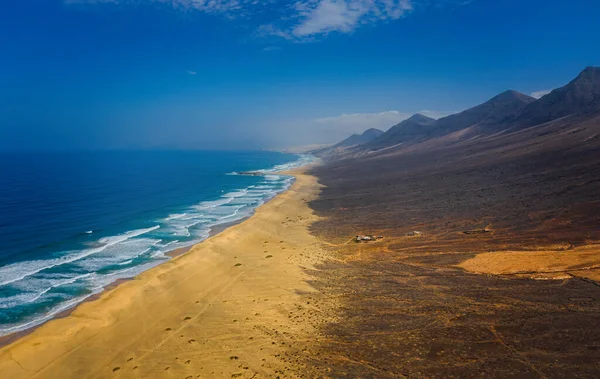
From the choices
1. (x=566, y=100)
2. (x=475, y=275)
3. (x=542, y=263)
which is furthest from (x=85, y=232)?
(x=566, y=100)

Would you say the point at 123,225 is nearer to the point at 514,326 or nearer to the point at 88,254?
the point at 88,254

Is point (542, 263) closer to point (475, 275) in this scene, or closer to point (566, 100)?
point (475, 275)

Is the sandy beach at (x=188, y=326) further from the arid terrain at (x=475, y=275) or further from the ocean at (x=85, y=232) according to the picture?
the ocean at (x=85, y=232)

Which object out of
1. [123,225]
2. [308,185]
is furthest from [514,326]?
[308,185]

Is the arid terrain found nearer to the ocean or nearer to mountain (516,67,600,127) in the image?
the ocean

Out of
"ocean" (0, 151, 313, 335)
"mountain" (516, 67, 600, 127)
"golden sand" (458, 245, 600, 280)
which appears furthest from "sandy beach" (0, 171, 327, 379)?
"mountain" (516, 67, 600, 127)
